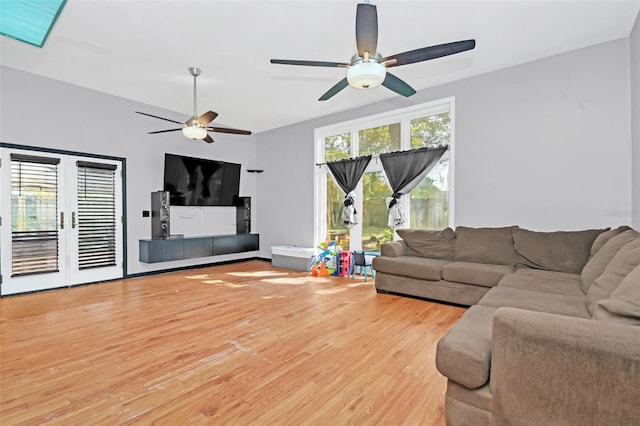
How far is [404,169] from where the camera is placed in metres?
5.11

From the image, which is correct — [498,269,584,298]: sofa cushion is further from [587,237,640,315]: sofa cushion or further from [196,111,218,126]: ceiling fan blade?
[196,111,218,126]: ceiling fan blade

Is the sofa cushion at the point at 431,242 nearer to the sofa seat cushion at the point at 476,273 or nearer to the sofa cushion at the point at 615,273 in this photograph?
the sofa seat cushion at the point at 476,273

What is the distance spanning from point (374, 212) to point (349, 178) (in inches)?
31.3

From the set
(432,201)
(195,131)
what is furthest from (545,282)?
(195,131)

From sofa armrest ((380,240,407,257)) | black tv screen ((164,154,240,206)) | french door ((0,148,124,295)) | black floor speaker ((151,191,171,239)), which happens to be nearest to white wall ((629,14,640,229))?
sofa armrest ((380,240,407,257))

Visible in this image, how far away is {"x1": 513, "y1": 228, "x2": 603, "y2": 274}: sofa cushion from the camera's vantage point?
11.1ft

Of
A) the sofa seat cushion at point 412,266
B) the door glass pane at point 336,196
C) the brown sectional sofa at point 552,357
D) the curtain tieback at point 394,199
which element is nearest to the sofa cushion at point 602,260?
the brown sectional sofa at point 552,357

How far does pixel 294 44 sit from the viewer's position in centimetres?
364

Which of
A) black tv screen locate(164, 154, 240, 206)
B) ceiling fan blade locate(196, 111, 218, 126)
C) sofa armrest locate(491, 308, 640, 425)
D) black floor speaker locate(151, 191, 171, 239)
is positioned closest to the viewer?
sofa armrest locate(491, 308, 640, 425)

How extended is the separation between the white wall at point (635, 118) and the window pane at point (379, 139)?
2857 millimetres

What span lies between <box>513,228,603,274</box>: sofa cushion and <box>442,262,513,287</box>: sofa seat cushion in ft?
0.87

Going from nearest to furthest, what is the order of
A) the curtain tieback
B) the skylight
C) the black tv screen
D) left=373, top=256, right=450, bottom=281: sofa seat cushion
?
the skylight → left=373, top=256, right=450, bottom=281: sofa seat cushion → the curtain tieback → the black tv screen

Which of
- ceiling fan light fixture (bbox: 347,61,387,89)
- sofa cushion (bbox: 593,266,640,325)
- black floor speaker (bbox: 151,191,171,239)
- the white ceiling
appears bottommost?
sofa cushion (bbox: 593,266,640,325)

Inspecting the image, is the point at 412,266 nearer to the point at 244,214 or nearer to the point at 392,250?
the point at 392,250
